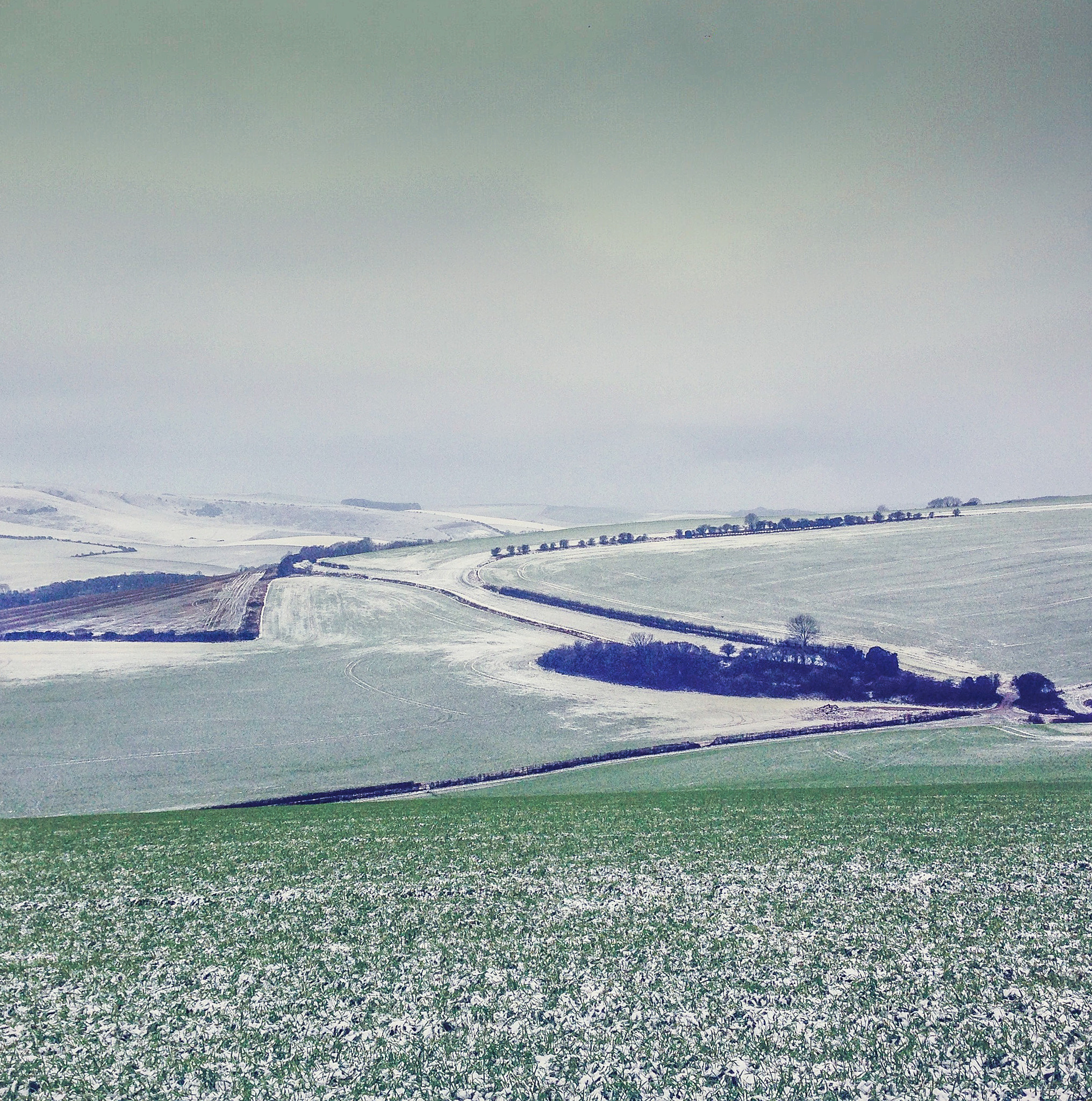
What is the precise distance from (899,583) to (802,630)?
18635 mm

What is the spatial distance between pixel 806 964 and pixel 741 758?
19.5 m

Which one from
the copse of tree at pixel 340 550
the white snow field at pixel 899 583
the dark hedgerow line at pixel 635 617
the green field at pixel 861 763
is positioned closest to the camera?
the green field at pixel 861 763

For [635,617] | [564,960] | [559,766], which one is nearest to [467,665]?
[635,617]

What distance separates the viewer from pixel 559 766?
30.1 meters

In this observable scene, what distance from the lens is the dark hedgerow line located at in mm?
50938

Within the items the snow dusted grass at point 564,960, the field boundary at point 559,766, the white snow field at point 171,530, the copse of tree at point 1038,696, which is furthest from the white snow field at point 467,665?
the white snow field at point 171,530

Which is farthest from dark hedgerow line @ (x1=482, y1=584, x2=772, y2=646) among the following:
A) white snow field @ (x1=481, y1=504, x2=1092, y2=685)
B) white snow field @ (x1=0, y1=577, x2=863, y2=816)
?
white snow field @ (x1=0, y1=577, x2=863, y2=816)

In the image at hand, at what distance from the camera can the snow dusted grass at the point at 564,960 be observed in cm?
899

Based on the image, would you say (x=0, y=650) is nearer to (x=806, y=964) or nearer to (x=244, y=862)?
(x=244, y=862)

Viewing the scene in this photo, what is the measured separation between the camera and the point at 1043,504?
323 feet

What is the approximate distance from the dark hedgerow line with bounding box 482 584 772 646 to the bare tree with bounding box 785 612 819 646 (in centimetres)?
199

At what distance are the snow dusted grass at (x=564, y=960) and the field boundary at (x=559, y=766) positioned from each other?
9.76 metres

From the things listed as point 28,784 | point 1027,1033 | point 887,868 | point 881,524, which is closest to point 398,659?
point 28,784

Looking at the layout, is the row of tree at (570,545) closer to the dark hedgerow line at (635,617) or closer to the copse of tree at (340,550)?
the copse of tree at (340,550)
